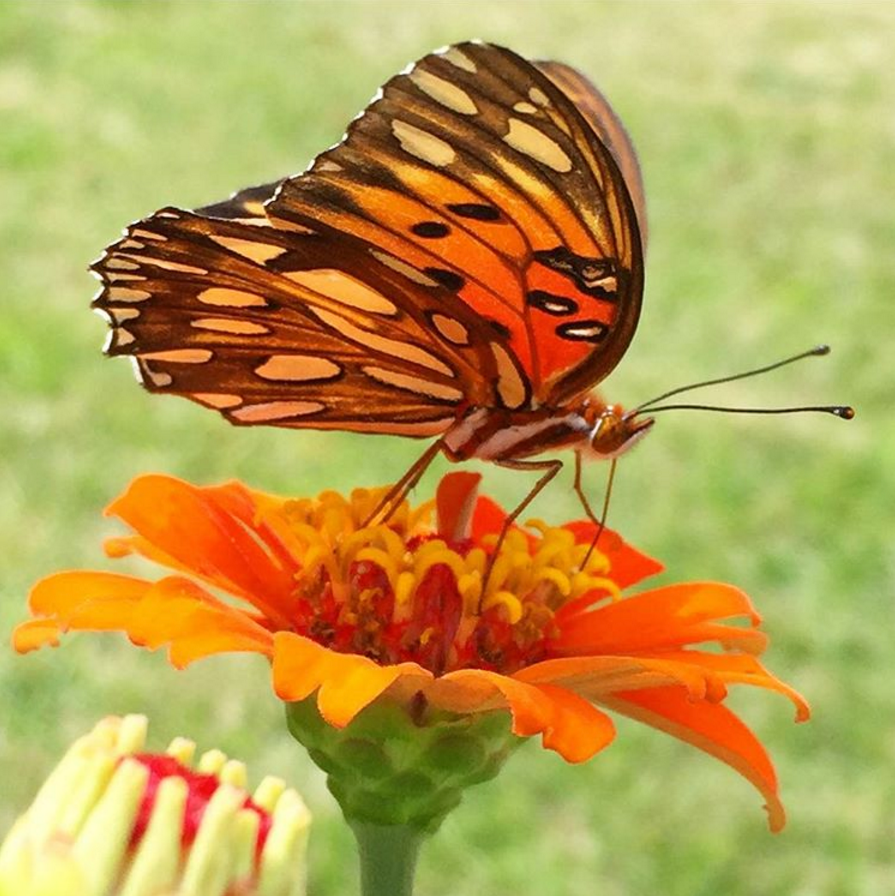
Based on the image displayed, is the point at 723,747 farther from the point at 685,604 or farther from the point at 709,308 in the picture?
the point at 709,308

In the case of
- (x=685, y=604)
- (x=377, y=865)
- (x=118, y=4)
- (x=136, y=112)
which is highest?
(x=118, y=4)

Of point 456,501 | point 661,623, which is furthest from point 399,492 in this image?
point 661,623

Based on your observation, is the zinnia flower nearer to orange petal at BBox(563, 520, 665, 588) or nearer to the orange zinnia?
the orange zinnia

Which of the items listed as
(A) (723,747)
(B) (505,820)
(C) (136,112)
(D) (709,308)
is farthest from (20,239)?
(A) (723,747)

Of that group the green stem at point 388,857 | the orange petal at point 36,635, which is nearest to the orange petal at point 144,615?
the orange petal at point 36,635

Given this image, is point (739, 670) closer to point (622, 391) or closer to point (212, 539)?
point (212, 539)

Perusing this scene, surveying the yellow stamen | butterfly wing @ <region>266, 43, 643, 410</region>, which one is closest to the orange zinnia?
the yellow stamen
